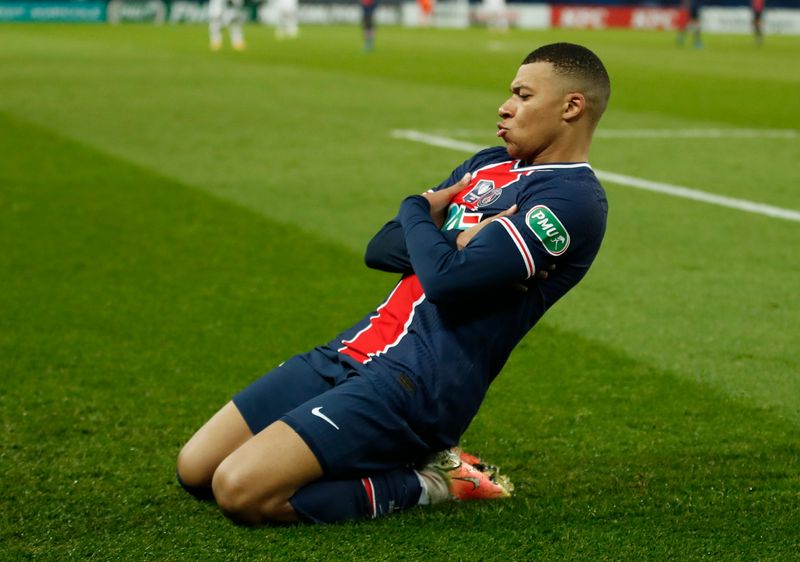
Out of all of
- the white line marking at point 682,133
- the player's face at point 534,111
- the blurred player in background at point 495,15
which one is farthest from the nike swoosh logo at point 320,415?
the blurred player in background at point 495,15

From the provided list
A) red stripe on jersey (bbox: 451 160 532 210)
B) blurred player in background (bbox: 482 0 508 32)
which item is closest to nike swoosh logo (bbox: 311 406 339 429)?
red stripe on jersey (bbox: 451 160 532 210)

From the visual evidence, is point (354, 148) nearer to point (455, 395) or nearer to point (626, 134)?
point (626, 134)

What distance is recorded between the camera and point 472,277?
382 centimetres

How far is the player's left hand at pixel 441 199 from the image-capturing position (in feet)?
13.8

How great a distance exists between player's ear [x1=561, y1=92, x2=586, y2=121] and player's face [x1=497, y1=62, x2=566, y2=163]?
1 centimetres

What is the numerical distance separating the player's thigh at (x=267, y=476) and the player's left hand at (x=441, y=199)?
79 centimetres

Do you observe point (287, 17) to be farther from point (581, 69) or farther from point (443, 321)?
point (443, 321)

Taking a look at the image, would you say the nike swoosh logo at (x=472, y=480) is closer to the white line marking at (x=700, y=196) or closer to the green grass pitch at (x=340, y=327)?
the green grass pitch at (x=340, y=327)

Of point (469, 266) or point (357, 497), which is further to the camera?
point (357, 497)

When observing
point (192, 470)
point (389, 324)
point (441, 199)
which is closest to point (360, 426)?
point (389, 324)

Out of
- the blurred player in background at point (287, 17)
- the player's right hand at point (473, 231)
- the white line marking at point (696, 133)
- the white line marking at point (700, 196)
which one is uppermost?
the player's right hand at point (473, 231)

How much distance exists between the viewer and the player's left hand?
420cm

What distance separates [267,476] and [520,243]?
972 mm

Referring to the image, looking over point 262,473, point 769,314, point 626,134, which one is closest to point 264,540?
point 262,473
